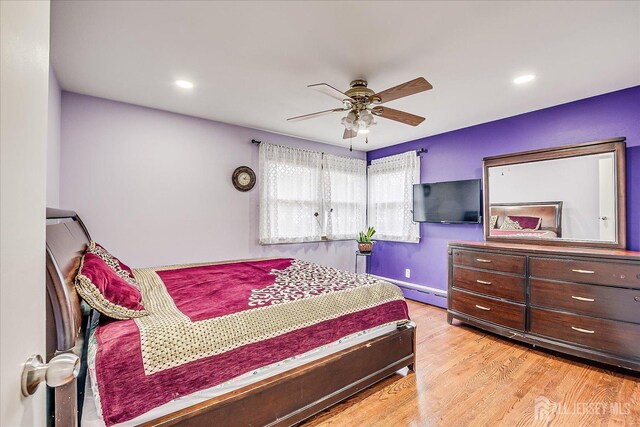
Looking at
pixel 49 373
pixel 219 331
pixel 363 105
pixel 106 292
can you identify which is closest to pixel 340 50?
pixel 363 105

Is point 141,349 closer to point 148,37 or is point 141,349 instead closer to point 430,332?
point 148,37

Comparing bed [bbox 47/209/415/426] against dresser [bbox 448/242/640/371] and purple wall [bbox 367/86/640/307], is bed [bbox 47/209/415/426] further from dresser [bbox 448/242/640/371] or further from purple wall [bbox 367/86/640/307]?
purple wall [bbox 367/86/640/307]

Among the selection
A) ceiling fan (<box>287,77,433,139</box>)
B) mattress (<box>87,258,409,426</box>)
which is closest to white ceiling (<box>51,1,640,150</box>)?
ceiling fan (<box>287,77,433,139</box>)

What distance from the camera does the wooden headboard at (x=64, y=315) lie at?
0.80 metres

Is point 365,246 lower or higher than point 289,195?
lower

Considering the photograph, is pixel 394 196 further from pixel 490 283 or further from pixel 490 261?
pixel 490 283

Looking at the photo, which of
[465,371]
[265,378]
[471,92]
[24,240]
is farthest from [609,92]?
[24,240]

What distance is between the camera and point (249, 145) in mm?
3969

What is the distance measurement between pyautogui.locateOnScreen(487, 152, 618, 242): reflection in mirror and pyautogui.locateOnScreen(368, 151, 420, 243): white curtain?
114 cm

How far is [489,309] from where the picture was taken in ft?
10.3

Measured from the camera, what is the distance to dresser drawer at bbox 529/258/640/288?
234 cm

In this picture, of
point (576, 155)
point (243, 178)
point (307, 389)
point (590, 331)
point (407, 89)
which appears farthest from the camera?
point (243, 178)

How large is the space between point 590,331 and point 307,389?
8.15ft
